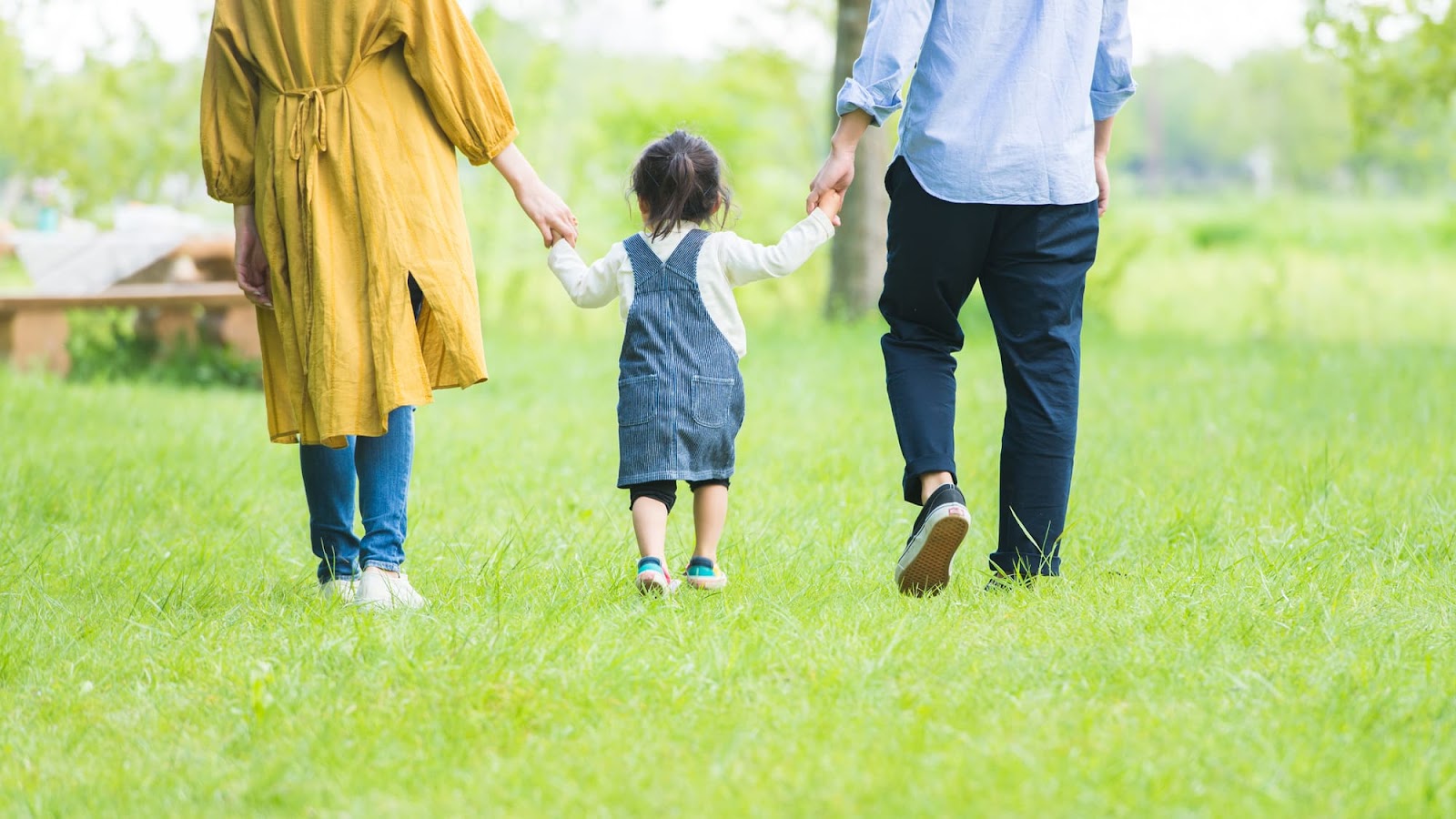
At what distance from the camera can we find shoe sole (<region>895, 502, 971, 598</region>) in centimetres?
310

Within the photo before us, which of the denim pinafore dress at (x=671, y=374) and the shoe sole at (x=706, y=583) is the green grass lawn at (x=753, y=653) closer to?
the shoe sole at (x=706, y=583)

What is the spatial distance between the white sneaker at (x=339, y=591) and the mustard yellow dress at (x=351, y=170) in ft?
1.20

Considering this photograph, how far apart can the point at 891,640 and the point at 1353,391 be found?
17.7 ft

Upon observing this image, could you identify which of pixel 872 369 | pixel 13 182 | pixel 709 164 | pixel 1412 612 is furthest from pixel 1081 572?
pixel 13 182

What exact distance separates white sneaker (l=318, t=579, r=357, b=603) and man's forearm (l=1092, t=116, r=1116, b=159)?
2.15 m

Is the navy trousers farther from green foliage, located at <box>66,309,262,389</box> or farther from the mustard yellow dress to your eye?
green foliage, located at <box>66,309,262,389</box>

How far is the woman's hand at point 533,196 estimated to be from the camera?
3348 millimetres

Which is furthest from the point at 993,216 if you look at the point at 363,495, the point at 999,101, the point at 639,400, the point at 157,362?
the point at 157,362

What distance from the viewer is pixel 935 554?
318cm

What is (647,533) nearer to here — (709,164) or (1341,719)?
(709,164)

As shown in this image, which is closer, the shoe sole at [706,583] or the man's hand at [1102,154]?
the shoe sole at [706,583]

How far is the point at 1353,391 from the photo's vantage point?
23.8 feet

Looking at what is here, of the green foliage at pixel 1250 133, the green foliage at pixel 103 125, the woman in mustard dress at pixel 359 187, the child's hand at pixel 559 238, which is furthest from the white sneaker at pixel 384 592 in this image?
the green foliage at pixel 1250 133

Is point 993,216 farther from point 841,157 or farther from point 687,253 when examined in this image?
point 687,253
